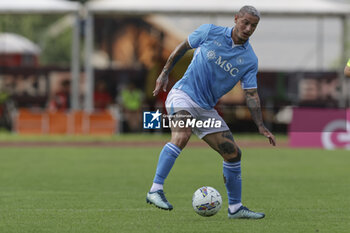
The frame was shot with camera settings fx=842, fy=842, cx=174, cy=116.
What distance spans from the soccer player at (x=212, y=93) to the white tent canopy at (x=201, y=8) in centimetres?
1918

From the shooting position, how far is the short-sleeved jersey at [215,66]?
27.6ft

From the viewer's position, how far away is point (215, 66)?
8.45 metres

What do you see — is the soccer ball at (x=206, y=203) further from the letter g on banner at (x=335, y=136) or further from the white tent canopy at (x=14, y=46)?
the white tent canopy at (x=14, y=46)

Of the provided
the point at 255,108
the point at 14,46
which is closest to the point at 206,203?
the point at 255,108

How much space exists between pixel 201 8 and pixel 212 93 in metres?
19.5

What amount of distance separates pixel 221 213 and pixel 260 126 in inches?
49.4

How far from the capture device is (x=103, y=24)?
4784 centimetres

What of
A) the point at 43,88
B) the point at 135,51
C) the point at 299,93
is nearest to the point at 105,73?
the point at 43,88

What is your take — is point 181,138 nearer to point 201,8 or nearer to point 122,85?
point 201,8

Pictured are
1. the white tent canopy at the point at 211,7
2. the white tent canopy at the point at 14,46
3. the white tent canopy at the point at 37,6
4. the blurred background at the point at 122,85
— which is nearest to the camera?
the blurred background at the point at 122,85

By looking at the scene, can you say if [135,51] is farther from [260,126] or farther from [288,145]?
[260,126]

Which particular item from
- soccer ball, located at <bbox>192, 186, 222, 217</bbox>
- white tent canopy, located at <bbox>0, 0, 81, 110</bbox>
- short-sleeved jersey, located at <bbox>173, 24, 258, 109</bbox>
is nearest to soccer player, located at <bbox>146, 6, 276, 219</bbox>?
short-sleeved jersey, located at <bbox>173, 24, 258, 109</bbox>

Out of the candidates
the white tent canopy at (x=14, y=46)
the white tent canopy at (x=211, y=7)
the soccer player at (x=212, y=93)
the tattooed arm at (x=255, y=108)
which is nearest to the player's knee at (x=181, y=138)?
the soccer player at (x=212, y=93)

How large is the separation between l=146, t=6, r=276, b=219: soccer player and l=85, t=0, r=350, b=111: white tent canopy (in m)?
19.2
